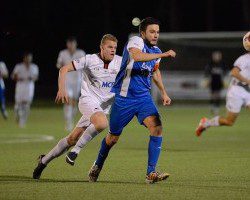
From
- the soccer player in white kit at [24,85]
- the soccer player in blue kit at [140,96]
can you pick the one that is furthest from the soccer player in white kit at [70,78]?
the soccer player in blue kit at [140,96]

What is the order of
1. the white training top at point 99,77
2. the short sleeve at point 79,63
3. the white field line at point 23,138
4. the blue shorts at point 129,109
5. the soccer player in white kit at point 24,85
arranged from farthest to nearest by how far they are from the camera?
1. the soccer player in white kit at point 24,85
2. the white field line at point 23,138
3. the white training top at point 99,77
4. the short sleeve at point 79,63
5. the blue shorts at point 129,109

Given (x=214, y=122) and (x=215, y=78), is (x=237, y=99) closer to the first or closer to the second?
(x=214, y=122)

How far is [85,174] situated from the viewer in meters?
12.3

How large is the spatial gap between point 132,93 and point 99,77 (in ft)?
3.70

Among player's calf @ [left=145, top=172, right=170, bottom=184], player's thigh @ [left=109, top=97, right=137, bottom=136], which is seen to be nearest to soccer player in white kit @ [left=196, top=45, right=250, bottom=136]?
player's thigh @ [left=109, top=97, right=137, bottom=136]

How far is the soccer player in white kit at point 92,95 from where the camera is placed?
38.5 feet

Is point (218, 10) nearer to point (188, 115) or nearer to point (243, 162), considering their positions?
point (188, 115)

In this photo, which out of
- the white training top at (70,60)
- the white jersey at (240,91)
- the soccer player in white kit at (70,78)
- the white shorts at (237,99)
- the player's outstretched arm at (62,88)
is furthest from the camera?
the white training top at (70,60)

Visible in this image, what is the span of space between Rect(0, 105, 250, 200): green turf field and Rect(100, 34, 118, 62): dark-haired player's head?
1.77m

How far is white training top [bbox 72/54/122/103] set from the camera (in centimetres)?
1210

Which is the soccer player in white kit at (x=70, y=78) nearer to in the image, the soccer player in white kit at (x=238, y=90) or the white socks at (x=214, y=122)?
the white socks at (x=214, y=122)

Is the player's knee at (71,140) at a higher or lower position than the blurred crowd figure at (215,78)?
higher

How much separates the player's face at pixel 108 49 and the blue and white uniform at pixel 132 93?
0.77 metres

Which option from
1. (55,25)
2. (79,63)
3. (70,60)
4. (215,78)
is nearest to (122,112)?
(79,63)
